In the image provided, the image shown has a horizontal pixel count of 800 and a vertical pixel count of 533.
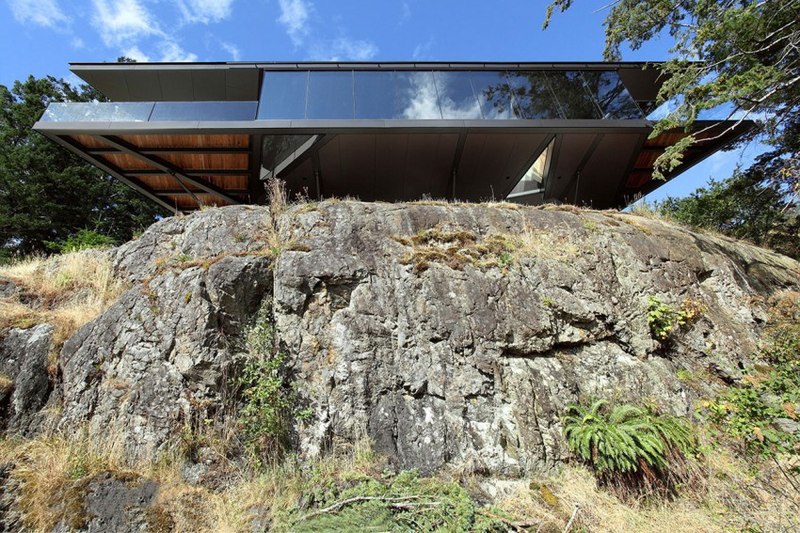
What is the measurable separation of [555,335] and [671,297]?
312 centimetres

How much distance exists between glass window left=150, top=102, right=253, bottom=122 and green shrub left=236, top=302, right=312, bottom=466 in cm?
729

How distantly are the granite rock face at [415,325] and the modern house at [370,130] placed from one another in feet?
11.9

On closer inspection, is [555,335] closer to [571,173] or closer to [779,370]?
[779,370]

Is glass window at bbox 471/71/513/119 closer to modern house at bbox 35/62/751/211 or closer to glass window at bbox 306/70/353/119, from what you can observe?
modern house at bbox 35/62/751/211

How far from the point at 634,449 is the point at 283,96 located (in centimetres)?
1252

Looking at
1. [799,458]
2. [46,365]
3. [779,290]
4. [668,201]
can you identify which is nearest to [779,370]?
[799,458]

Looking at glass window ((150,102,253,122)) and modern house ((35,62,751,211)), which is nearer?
glass window ((150,102,253,122))

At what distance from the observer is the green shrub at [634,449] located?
534cm

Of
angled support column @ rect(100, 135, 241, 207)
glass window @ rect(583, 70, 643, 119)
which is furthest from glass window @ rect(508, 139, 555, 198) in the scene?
angled support column @ rect(100, 135, 241, 207)

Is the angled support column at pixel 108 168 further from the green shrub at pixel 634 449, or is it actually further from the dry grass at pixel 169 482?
the green shrub at pixel 634 449

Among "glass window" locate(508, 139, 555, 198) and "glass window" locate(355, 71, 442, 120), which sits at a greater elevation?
"glass window" locate(355, 71, 442, 120)

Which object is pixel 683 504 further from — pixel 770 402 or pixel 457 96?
pixel 457 96

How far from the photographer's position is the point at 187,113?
35.4 ft

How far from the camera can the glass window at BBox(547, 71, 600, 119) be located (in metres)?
12.4
